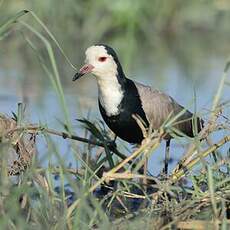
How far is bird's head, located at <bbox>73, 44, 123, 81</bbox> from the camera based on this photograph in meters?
5.85

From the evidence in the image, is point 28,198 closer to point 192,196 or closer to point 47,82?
point 192,196

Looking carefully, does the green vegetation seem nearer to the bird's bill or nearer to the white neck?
the white neck

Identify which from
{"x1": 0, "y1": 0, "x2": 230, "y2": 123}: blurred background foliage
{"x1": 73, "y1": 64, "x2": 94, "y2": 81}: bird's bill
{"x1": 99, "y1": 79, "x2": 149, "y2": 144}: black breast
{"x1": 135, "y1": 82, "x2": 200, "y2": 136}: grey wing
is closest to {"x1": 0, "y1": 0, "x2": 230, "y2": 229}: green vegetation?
{"x1": 99, "y1": 79, "x2": 149, "y2": 144}: black breast

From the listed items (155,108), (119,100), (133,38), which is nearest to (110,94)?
(119,100)

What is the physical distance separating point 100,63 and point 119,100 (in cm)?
24

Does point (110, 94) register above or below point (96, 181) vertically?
above

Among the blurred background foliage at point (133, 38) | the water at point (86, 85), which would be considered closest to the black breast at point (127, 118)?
the water at point (86, 85)

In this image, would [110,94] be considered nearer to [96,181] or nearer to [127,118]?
[127,118]

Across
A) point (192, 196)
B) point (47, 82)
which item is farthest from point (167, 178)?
point (47, 82)

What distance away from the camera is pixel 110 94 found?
5965mm

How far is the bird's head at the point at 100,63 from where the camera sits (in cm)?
585

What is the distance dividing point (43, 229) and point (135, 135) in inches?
69.9

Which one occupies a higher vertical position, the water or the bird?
the water

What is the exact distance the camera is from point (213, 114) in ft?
15.8
